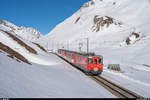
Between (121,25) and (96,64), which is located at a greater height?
(121,25)

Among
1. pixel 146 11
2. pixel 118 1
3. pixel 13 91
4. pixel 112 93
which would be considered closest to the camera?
pixel 13 91

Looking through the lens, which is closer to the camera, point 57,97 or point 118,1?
point 57,97

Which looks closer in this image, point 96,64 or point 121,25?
point 96,64

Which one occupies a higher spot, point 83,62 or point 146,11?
point 146,11

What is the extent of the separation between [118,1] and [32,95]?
153 metres

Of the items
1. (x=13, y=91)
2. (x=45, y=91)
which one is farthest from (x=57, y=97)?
(x=13, y=91)

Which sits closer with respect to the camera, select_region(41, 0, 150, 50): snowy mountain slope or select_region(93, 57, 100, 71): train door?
select_region(93, 57, 100, 71): train door

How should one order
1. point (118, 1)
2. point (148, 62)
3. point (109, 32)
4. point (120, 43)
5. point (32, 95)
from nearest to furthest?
point (32, 95) → point (148, 62) → point (120, 43) → point (109, 32) → point (118, 1)

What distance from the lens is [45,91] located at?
9.89 m

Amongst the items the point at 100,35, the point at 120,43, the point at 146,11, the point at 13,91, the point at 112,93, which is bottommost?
the point at 112,93

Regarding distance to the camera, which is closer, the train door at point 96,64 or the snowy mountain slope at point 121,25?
the train door at point 96,64

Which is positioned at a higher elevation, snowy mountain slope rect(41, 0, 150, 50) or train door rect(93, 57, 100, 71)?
snowy mountain slope rect(41, 0, 150, 50)

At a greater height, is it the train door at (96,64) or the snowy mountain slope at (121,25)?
the snowy mountain slope at (121,25)

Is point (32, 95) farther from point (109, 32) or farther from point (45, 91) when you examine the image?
point (109, 32)
